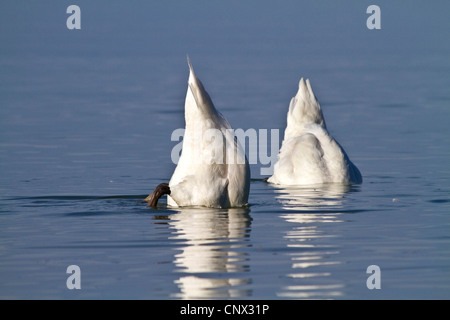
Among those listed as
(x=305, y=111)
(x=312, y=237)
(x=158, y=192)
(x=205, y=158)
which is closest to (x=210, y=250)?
(x=312, y=237)

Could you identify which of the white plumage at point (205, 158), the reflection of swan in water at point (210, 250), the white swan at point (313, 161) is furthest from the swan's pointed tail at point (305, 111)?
the white plumage at point (205, 158)

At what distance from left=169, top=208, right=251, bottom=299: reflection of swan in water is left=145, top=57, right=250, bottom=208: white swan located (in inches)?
9.7

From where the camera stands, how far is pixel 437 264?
428 inches

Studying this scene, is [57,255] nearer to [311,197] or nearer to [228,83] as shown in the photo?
[311,197]

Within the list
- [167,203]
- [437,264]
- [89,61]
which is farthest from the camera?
[89,61]

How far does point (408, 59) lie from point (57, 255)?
29.0 metres

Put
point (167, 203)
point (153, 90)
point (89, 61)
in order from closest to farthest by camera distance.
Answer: point (167, 203), point (153, 90), point (89, 61)

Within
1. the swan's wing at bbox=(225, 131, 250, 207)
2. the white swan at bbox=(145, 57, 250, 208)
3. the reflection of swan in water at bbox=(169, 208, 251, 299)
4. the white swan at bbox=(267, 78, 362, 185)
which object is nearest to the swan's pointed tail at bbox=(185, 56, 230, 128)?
the white swan at bbox=(145, 57, 250, 208)

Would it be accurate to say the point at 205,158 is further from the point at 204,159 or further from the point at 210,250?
the point at 210,250

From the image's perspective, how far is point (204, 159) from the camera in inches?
531

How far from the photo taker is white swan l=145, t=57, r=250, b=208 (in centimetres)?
1347

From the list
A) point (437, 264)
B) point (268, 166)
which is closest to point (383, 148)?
point (268, 166)

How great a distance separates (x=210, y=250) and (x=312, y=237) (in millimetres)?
1464

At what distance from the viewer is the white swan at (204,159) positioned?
1347 cm
